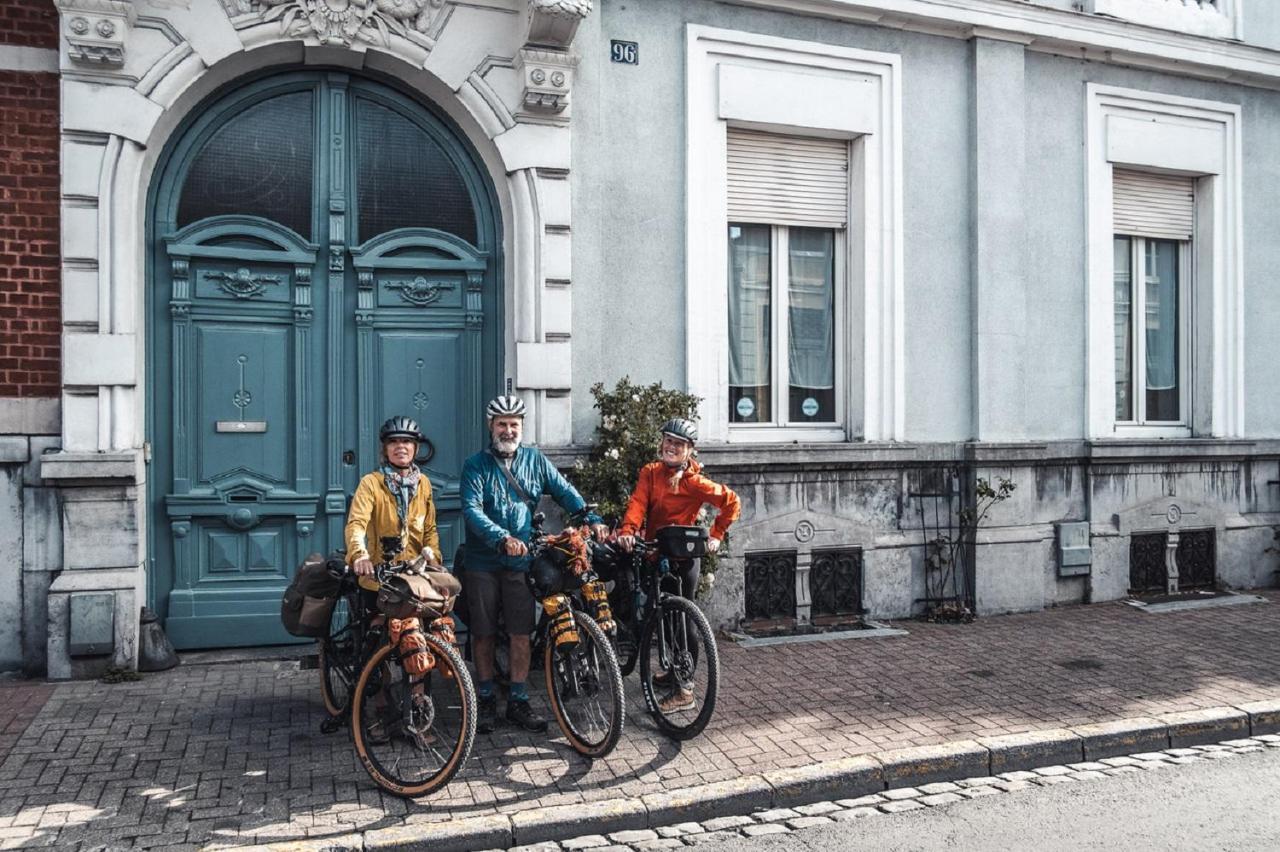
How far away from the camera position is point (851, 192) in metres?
8.99

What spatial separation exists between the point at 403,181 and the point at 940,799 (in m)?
5.61

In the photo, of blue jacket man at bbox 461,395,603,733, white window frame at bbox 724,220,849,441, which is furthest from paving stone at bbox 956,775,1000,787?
white window frame at bbox 724,220,849,441

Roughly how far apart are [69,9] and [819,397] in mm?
6294

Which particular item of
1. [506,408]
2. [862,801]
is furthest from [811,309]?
[862,801]

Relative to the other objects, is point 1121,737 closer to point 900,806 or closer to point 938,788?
point 938,788

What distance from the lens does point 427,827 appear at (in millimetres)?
4480

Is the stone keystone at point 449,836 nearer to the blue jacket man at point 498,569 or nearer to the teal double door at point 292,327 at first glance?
the blue jacket man at point 498,569

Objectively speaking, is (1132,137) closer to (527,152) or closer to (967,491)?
(967,491)

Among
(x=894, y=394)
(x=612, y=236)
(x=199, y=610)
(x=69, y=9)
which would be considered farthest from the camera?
(x=894, y=394)

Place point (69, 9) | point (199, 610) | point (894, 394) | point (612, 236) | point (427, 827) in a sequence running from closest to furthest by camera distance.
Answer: point (427, 827), point (69, 9), point (199, 610), point (612, 236), point (894, 394)

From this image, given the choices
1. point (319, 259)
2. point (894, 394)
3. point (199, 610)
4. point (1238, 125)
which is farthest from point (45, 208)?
point (1238, 125)

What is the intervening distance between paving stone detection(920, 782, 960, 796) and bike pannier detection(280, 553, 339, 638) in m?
3.25

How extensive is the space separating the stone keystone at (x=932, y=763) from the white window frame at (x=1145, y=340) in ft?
18.5

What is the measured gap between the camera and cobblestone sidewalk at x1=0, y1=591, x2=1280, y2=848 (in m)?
4.63
